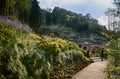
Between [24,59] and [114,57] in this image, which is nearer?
[114,57]

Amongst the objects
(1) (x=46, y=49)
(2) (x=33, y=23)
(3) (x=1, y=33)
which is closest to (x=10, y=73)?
(3) (x=1, y=33)

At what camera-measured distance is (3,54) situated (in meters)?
9.22

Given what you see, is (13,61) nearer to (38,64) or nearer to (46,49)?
(38,64)

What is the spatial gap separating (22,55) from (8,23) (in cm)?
482

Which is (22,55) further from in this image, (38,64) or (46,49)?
(46,49)

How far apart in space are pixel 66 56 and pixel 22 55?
23.1 feet

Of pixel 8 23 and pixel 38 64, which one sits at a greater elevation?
pixel 8 23

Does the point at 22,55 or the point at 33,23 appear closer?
the point at 22,55

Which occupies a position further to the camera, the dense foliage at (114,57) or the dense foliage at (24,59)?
the dense foliage at (114,57)

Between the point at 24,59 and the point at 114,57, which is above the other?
the point at 114,57

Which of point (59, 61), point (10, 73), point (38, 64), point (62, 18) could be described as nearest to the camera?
point (10, 73)

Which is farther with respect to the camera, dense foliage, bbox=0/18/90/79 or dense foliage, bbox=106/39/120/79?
dense foliage, bbox=106/39/120/79

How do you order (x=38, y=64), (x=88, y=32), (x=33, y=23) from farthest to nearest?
(x=88, y=32), (x=33, y=23), (x=38, y=64)

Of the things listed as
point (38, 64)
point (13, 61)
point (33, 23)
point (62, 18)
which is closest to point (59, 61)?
point (38, 64)
